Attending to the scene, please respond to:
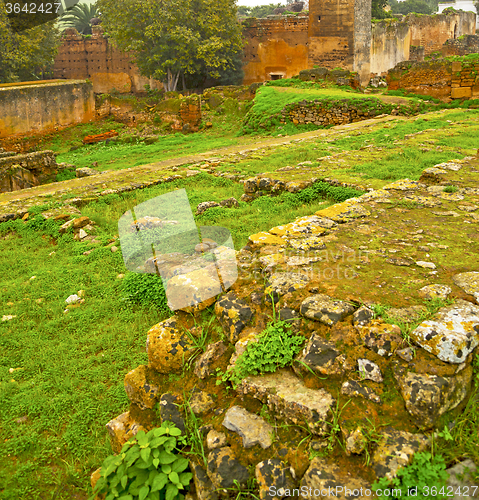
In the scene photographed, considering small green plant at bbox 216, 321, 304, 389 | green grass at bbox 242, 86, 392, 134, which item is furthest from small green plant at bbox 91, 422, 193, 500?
green grass at bbox 242, 86, 392, 134

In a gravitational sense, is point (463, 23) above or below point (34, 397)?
above

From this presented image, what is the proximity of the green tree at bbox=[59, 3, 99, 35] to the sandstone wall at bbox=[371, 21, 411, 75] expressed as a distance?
73.3ft

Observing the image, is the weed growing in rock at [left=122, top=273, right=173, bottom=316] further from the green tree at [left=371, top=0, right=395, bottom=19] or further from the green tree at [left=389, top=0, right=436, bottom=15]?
the green tree at [left=389, top=0, right=436, bottom=15]

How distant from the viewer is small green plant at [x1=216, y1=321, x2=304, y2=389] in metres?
2.08

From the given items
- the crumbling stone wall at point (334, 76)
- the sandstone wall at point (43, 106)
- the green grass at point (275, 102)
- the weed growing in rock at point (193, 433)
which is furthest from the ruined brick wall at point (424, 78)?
the weed growing in rock at point (193, 433)

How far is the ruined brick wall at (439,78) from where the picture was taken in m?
12.3

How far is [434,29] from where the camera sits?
3148 centimetres

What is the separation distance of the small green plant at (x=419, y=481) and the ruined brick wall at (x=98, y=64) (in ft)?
100

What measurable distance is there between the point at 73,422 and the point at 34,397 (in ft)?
1.28

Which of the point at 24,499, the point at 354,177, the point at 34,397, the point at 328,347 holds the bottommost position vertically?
the point at 24,499

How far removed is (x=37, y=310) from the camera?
3863mm

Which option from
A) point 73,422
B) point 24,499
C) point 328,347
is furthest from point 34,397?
point 328,347

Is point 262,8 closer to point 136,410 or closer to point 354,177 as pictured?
point 354,177

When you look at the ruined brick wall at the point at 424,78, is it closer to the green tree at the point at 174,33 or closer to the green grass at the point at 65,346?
the green tree at the point at 174,33
